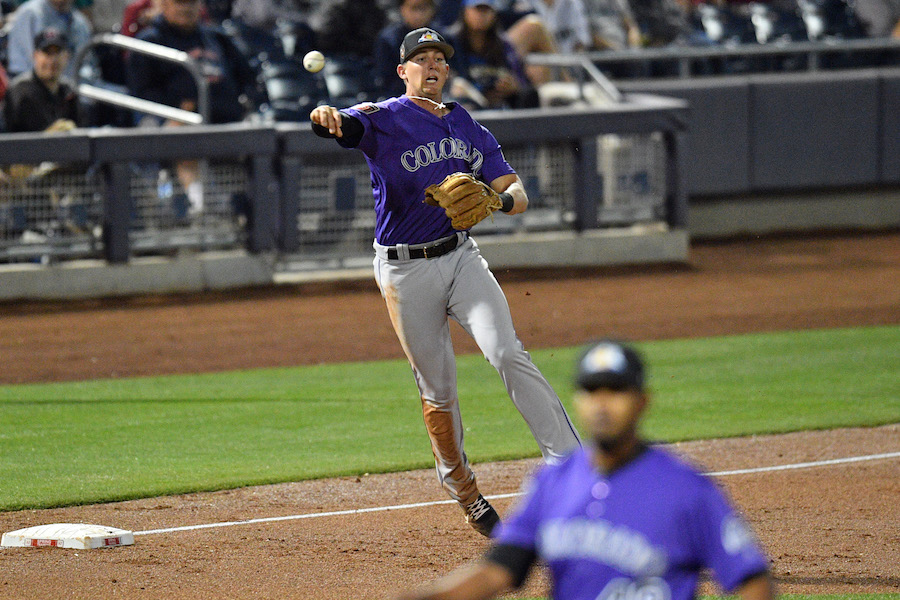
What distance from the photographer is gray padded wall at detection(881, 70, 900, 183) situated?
16656 mm

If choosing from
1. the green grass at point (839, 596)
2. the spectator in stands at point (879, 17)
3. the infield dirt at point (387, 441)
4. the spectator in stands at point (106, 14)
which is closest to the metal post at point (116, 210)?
the infield dirt at point (387, 441)

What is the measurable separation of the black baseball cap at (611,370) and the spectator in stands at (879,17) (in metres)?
17.0

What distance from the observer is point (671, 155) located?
1443cm

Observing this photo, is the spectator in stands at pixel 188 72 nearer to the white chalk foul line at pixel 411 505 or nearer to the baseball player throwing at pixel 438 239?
the white chalk foul line at pixel 411 505

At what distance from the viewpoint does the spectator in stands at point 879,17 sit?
18.3m

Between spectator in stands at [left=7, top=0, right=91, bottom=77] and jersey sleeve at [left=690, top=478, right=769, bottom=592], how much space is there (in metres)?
11.3

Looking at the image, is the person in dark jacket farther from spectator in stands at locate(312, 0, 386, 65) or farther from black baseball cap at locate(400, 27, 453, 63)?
black baseball cap at locate(400, 27, 453, 63)

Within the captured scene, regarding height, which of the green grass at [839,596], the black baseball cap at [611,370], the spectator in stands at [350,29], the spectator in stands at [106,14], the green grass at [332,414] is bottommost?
the green grass at [332,414]

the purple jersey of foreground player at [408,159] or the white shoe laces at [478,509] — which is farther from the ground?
the purple jersey of foreground player at [408,159]

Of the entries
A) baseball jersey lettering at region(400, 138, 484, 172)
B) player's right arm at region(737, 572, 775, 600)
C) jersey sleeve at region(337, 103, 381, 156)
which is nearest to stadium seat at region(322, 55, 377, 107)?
baseball jersey lettering at region(400, 138, 484, 172)

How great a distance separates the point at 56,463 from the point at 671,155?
28.6ft

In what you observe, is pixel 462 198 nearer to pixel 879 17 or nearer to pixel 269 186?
pixel 269 186

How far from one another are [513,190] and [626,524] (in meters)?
3.15

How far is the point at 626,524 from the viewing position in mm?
2582
